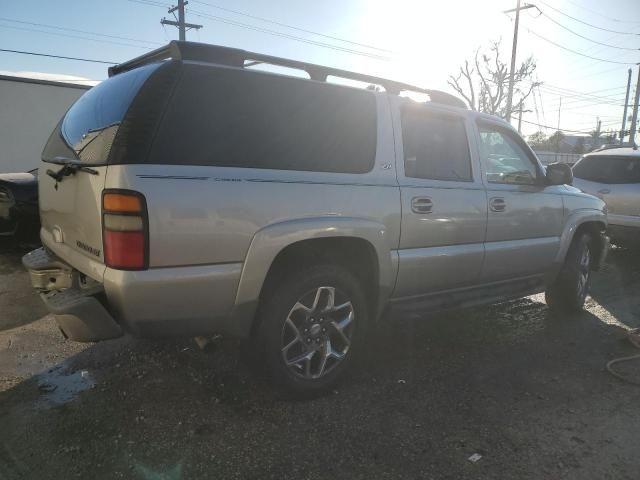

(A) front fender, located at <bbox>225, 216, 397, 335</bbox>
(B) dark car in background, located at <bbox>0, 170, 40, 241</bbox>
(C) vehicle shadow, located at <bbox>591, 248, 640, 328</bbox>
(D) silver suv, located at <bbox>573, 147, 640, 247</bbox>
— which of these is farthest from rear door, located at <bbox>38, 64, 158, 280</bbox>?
(D) silver suv, located at <bbox>573, 147, 640, 247</bbox>

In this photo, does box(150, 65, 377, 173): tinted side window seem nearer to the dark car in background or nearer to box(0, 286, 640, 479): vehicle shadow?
box(0, 286, 640, 479): vehicle shadow

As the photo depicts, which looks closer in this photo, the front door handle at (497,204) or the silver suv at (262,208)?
the silver suv at (262,208)

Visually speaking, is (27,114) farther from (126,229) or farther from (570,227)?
(570,227)

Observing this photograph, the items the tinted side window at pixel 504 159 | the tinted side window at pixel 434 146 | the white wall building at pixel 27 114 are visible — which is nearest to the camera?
the tinted side window at pixel 434 146

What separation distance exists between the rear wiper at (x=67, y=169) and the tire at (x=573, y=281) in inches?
179

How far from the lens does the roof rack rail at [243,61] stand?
111 inches

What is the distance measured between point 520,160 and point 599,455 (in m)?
2.70

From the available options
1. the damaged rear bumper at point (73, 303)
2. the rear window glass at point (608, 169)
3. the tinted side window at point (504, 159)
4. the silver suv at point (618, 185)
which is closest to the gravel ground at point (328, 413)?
the damaged rear bumper at point (73, 303)

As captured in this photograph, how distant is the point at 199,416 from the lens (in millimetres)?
3000

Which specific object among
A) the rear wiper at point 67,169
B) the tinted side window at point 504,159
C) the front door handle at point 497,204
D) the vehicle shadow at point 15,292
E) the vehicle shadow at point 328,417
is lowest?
the vehicle shadow at point 328,417

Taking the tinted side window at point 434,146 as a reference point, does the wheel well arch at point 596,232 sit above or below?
below

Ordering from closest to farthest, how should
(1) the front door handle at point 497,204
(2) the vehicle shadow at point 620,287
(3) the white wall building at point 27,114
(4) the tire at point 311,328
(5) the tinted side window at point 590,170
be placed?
(4) the tire at point 311,328 → (1) the front door handle at point 497,204 → (2) the vehicle shadow at point 620,287 → (5) the tinted side window at point 590,170 → (3) the white wall building at point 27,114

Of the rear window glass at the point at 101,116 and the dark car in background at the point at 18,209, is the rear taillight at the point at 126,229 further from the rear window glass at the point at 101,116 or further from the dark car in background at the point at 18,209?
the dark car in background at the point at 18,209

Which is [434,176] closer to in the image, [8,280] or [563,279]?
[563,279]
